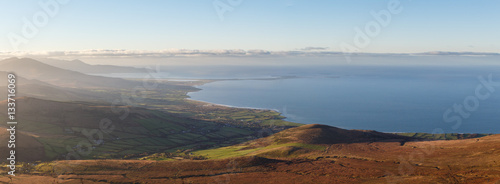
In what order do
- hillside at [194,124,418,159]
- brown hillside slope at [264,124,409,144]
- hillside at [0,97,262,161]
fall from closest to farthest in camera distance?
hillside at [194,124,418,159] → brown hillside slope at [264,124,409,144] → hillside at [0,97,262,161]

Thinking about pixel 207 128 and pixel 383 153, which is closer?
pixel 383 153

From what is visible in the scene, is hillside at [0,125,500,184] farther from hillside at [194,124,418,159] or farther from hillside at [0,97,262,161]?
hillside at [0,97,262,161]

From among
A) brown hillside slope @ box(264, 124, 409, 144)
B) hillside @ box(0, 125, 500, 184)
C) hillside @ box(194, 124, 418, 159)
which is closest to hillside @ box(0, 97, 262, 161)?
hillside @ box(194, 124, 418, 159)

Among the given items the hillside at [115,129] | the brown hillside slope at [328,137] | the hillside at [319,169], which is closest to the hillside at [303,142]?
the brown hillside slope at [328,137]

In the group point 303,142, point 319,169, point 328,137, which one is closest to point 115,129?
point 303,142

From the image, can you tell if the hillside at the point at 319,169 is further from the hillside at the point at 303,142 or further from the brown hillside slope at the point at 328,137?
the brown hillside slope at the point at 328,137

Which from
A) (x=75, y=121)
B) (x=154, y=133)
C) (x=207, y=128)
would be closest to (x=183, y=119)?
(x=207, y=128)

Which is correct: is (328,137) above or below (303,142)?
above

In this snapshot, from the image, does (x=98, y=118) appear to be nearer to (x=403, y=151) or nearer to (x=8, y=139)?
(x=8, y=139)

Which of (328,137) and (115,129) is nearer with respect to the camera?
(328,137)

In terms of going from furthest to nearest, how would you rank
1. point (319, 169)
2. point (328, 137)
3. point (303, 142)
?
Answer: point (328, 137), point (303, 142), point (319, 169)

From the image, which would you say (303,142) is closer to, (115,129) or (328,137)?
(328,137)
